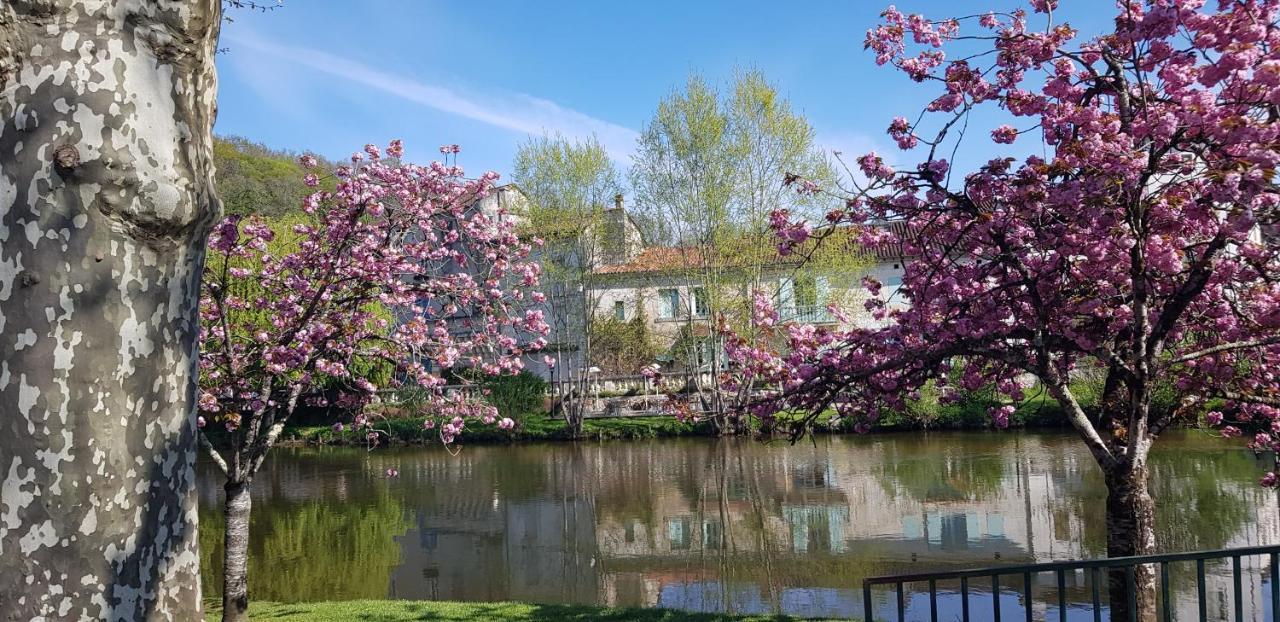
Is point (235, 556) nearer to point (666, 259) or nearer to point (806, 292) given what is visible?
point (806, 292)

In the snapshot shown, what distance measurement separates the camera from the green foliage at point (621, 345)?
32781 millimetres

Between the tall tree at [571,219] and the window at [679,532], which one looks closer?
the window at [679,532]

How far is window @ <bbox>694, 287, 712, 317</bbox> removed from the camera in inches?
1012

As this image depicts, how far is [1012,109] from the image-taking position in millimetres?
5742

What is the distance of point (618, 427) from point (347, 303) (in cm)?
2025

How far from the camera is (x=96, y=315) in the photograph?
213 centimetres

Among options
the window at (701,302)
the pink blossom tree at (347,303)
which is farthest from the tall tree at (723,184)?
the pink blossom tree at (347,303)

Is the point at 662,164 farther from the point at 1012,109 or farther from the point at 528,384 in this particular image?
the point at 1012,109

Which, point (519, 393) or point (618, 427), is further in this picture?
point (519, 393)

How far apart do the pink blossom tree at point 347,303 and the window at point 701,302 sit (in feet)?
53.1

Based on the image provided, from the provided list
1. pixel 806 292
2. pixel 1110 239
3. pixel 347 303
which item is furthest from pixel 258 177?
pixel 1110 239

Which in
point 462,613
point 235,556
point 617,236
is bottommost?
point 462,613

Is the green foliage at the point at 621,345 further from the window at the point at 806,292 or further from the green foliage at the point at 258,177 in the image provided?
the green foliage at the point at 258,177

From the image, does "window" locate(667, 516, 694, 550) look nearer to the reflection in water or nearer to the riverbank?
the reflection in water
